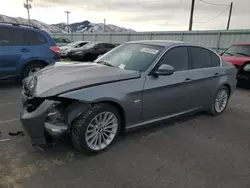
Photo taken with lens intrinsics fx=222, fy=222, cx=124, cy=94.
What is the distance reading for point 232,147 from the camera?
3.59m

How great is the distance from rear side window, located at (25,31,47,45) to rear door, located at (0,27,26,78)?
Result: 0.20 meters

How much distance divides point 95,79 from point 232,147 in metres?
2.45

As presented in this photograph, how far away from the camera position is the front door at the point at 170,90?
3527 mm

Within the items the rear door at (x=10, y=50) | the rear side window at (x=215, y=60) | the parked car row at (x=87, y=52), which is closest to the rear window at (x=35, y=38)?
the rear door at (x=10, y=50)

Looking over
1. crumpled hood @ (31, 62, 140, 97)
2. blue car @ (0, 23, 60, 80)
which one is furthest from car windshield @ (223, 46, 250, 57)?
crumpled hood @ (31, 62, 140, 97)

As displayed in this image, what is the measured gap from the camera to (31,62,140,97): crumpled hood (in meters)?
2.88

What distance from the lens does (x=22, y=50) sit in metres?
6.60

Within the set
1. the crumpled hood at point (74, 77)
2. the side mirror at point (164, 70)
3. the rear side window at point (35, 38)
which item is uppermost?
the rear side window at point (35, 38)

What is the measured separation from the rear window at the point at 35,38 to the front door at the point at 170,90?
4.72 metres

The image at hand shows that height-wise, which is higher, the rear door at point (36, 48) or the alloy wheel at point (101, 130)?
the rear door at point (36, 48)

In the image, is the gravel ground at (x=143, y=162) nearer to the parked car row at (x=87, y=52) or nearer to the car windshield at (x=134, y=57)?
the car windshield at (x=134, y=57)

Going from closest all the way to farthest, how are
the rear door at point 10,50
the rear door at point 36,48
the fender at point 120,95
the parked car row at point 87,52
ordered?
the fender at point 120,95
the rear door at point 10,50
the rear door at point 36,48
the parked car row at point 87,52

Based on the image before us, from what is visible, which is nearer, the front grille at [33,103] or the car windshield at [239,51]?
the front grille at [33,103]

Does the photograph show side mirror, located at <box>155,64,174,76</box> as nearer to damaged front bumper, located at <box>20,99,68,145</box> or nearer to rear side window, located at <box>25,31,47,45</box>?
damaged front bumper, located at <box>20,99,68,145</box>
